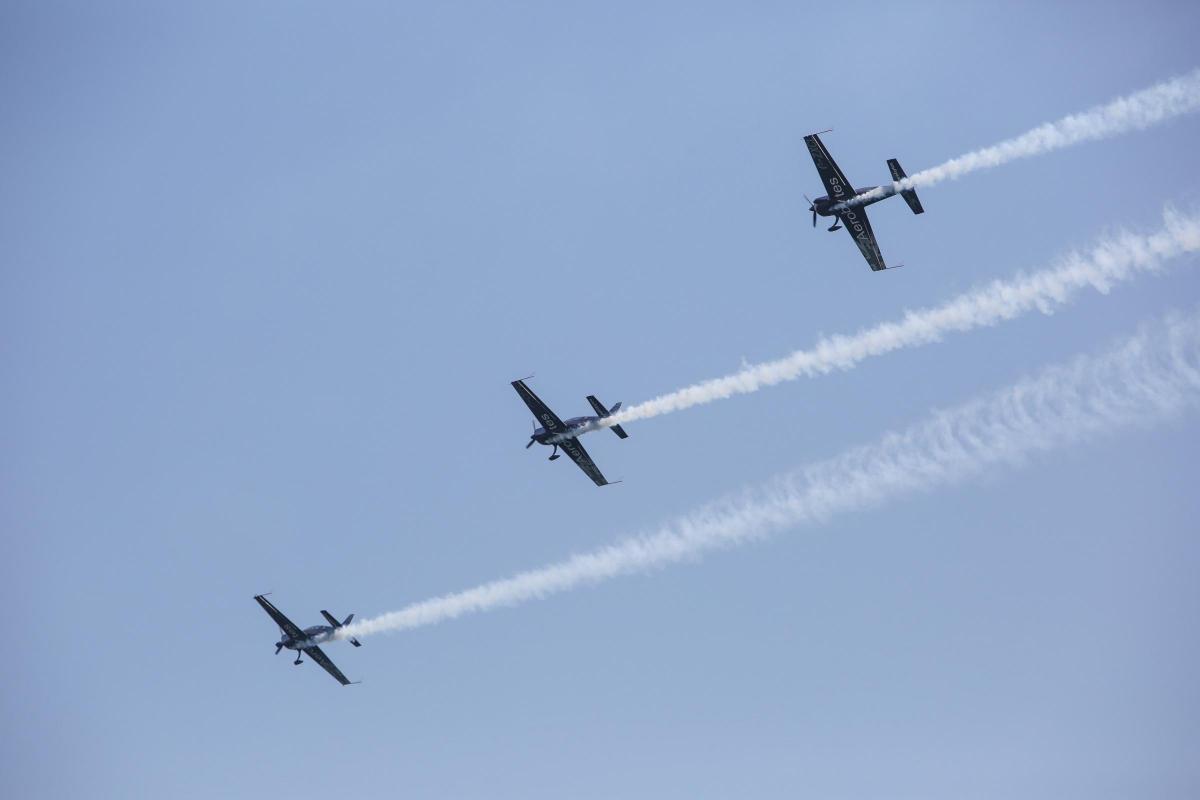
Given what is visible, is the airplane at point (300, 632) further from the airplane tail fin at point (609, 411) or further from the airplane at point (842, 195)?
the airplane at point (842, 195)

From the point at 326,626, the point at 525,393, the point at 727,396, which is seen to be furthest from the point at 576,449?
the point at 326,626

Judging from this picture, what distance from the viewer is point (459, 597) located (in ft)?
232

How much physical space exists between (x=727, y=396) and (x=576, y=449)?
32.1ft

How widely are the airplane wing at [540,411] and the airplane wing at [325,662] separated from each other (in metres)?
19.2

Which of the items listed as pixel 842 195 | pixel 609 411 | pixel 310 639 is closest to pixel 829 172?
pixel 842 195

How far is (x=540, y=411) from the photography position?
66.4 m

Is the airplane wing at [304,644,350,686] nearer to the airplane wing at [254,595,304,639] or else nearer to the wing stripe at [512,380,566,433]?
the airplane wing at [254,595,304,639]

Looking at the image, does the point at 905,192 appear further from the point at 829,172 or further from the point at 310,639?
the point at 310,639

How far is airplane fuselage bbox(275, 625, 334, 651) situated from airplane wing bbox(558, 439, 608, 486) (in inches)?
654

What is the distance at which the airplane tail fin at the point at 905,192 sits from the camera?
2493 inches

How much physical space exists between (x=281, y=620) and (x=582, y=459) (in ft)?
62.9

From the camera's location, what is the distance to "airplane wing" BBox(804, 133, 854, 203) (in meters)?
64.8

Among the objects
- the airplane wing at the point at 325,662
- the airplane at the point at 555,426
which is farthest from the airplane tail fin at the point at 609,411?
the airplane wing at the point at 325,662

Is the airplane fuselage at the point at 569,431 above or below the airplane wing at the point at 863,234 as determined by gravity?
below
